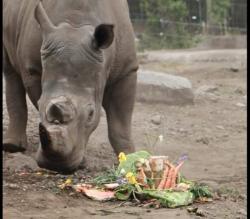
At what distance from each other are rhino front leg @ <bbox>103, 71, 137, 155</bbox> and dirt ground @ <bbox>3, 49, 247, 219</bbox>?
25cm

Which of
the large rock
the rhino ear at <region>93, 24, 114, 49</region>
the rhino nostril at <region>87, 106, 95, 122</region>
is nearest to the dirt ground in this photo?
the large rock

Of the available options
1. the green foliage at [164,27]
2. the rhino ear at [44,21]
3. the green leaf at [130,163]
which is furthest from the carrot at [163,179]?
the green foliage at [164,27]

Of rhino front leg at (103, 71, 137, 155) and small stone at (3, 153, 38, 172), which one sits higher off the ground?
rhino front leg at (103, 71, 137, 155)

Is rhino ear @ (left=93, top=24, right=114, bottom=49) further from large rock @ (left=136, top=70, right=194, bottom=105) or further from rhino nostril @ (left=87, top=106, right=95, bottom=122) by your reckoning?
large rock @ (left=136, top=70, right=194, bottom=105)

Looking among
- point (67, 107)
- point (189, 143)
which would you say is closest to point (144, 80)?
point (189, 143)

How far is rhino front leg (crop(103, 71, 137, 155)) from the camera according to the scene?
5.60m

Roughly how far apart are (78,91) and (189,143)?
10.8 feet

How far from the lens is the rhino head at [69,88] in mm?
4086

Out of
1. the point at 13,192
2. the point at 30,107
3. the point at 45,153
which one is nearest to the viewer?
the point at 45,153

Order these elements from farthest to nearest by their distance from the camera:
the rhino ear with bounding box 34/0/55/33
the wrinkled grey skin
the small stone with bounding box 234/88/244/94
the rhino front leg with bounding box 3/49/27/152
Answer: the small stone with bounding box 234/88/244/94
the rhino front leg with bounding box 3/49/27/152
the rhino ear with bounding box 34/0/55/33
the wrinkled grey skin

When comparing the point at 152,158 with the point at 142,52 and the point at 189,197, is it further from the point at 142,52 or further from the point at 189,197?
the point at 142,52

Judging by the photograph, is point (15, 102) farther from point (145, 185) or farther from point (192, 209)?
point (192, 209)

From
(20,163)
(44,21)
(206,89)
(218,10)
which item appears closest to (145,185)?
(44,21)

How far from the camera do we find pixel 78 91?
4.39 meters
